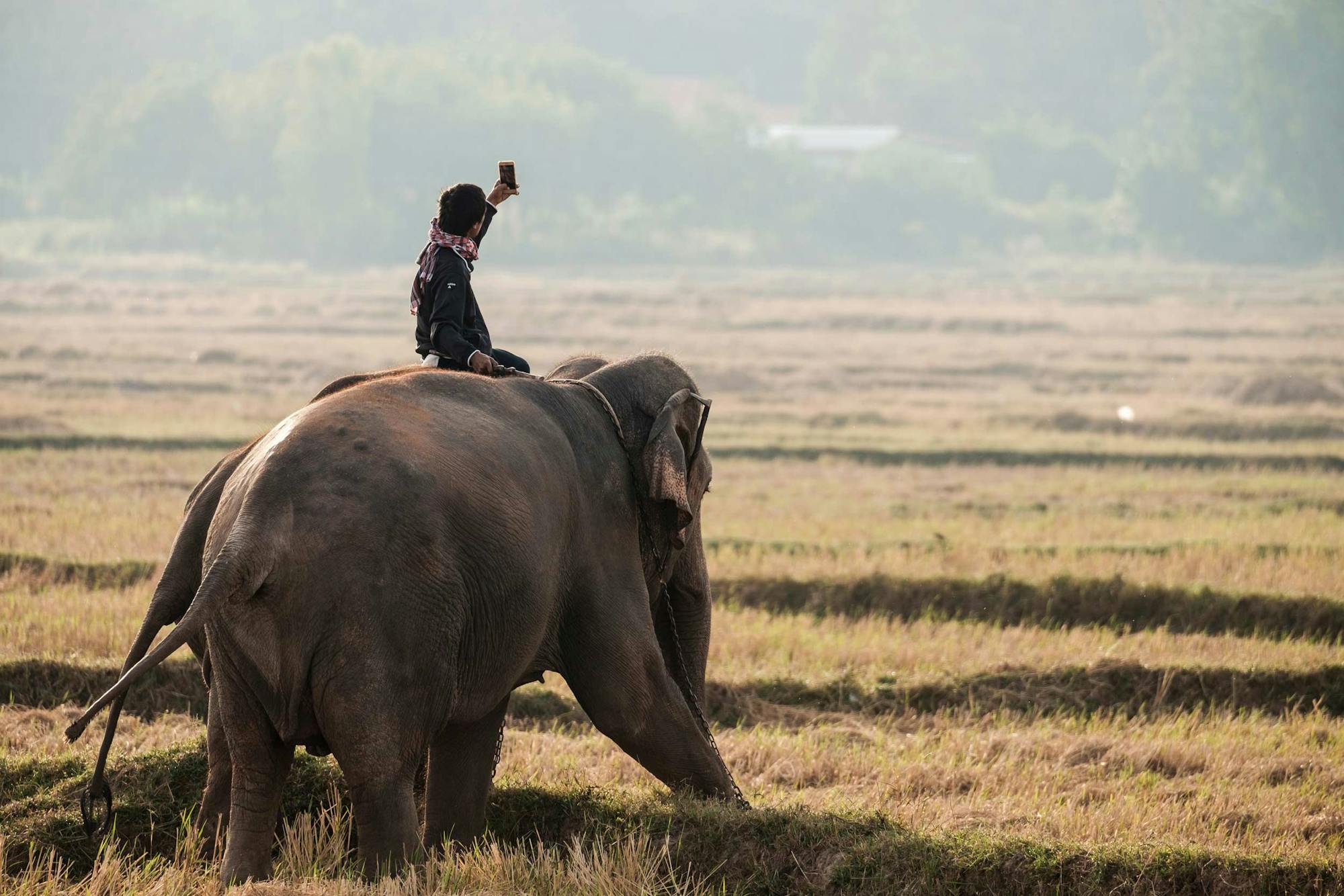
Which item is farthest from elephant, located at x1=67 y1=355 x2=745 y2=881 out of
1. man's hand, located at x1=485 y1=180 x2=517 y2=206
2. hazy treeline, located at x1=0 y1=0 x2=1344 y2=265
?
hazy treeline, located at x1=0 y1=0 x2=1344 y2=265

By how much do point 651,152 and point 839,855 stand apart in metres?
55.8

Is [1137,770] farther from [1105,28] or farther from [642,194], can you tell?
[1105,28]

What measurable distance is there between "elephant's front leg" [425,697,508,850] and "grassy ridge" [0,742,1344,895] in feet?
1.27

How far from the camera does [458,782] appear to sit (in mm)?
5191

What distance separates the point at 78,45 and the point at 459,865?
8014cm

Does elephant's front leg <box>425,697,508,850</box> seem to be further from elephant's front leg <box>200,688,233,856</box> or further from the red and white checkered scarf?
the red and white checkered scarf

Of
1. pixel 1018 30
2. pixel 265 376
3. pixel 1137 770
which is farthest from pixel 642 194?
pixel 1137 770

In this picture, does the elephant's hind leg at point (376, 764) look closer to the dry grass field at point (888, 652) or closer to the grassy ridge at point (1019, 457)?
the dry grass field at point (888, 652)

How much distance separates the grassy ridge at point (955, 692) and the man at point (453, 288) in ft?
8.76

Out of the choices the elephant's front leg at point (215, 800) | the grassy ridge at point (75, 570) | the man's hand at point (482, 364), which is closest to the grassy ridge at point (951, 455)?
the grassy ridge at point (75, 570)

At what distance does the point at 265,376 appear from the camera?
21.7 meters

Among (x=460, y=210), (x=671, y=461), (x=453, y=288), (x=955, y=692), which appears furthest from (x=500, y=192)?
(x=955, y=692)

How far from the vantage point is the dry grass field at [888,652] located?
507 centimetres

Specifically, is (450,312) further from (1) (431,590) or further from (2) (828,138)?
(2) (828,138)
